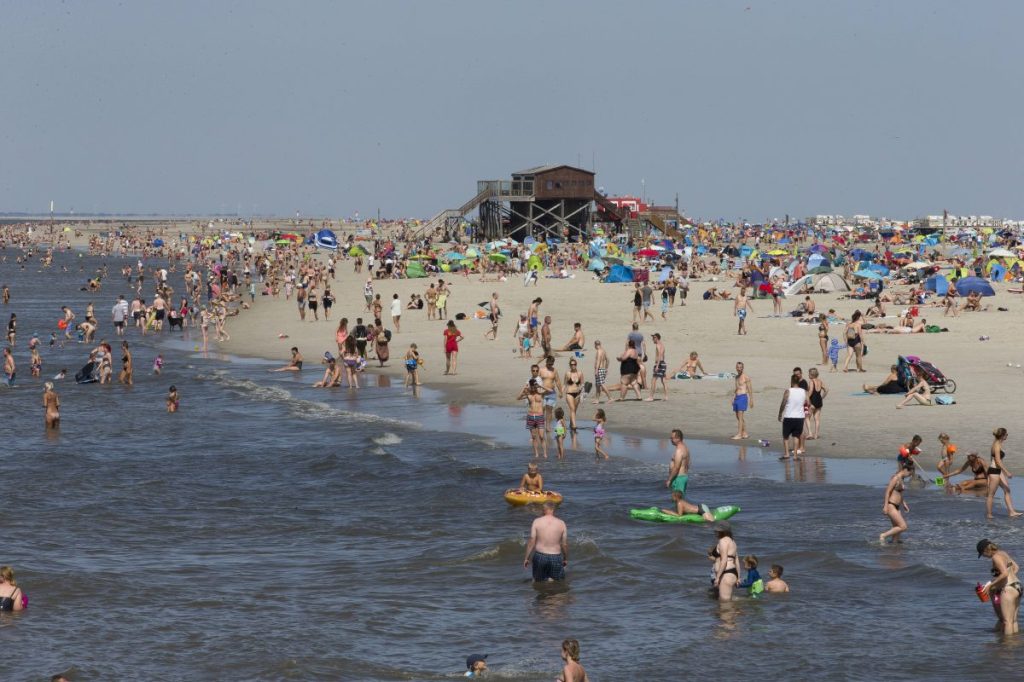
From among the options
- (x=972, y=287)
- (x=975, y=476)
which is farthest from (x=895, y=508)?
(x=972, y=287)

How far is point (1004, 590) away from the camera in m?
12.6

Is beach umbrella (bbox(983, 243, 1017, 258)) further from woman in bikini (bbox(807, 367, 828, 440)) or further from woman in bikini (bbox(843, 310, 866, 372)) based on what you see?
woman in bikini (bbox(807, 367, 828, 440))

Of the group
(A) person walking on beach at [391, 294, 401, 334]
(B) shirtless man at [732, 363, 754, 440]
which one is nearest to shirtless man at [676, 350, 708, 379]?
(B) shirtless man at [732, 363, 754, 440]

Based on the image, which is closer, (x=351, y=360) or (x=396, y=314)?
(x=351, y=360)

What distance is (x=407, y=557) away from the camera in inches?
648

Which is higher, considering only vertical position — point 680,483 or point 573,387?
point 573,387

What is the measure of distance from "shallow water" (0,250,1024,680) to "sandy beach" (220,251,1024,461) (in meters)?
1.16

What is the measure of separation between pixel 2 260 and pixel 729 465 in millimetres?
99844

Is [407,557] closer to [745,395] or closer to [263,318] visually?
[745,395]

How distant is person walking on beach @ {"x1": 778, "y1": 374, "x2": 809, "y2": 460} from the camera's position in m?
19.9

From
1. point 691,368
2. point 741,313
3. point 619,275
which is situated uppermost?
point 619,275

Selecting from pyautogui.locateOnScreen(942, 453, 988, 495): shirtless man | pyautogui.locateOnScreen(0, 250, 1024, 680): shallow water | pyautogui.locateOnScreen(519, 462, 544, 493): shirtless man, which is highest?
pyautogui.locateOnScreen(942, 453, 988, 495): shirtless man

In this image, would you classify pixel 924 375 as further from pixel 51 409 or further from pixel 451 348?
pixel 51 409

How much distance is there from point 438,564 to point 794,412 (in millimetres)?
6550
